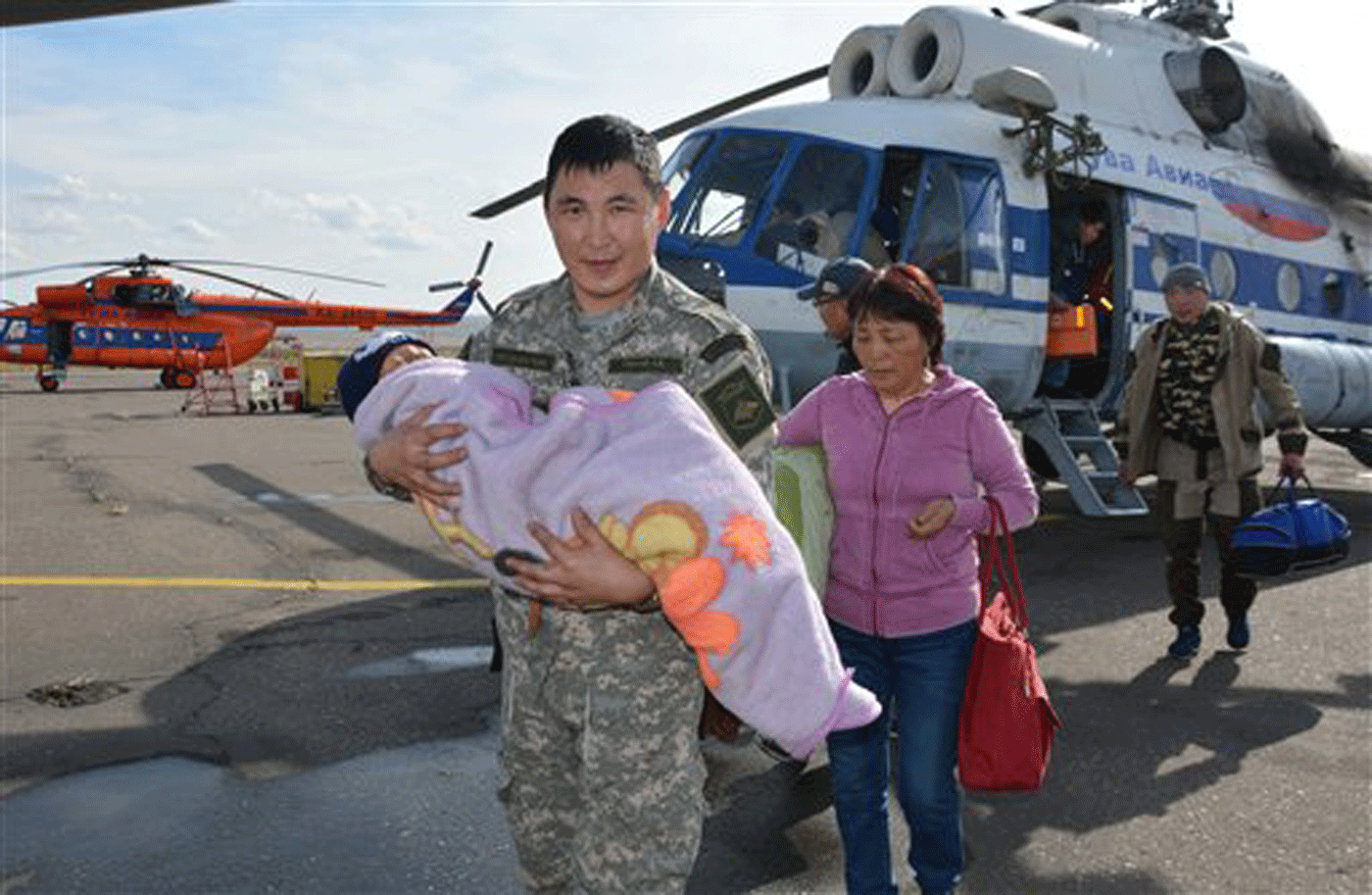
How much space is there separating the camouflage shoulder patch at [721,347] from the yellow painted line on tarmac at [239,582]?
17.6 ft

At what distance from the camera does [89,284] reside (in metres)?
27.1

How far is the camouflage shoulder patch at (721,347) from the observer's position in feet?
6.62

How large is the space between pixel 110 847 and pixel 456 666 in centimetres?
205

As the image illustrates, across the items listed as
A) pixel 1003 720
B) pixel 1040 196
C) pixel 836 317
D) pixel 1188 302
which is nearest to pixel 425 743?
pixel 836 317

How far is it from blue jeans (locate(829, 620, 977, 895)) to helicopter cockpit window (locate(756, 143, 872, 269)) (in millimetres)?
4332

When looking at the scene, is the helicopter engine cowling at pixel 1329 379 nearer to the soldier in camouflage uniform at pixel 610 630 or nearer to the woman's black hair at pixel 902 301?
the woman's black hair at pixel 902 301

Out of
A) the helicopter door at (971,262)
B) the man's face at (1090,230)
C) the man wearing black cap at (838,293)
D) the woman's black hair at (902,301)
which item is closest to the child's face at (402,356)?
the woman's black hair at (902,301)

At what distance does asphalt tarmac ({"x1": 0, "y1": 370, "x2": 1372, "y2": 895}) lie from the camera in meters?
3.41

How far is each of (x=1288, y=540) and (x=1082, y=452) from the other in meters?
2.80

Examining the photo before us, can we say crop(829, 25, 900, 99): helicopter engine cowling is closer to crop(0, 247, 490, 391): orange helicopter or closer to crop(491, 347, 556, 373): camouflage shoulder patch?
crop(491, 347, 556, 373): camouflage shoulder patch

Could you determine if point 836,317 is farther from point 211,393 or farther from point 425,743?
point 211,393

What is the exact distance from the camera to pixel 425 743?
4395 mm

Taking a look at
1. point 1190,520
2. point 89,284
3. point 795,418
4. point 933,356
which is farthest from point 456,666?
point 89,284

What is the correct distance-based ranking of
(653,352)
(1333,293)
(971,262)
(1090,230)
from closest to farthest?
(653,352)
(971,262)
(1090,230)
(1333,293)
